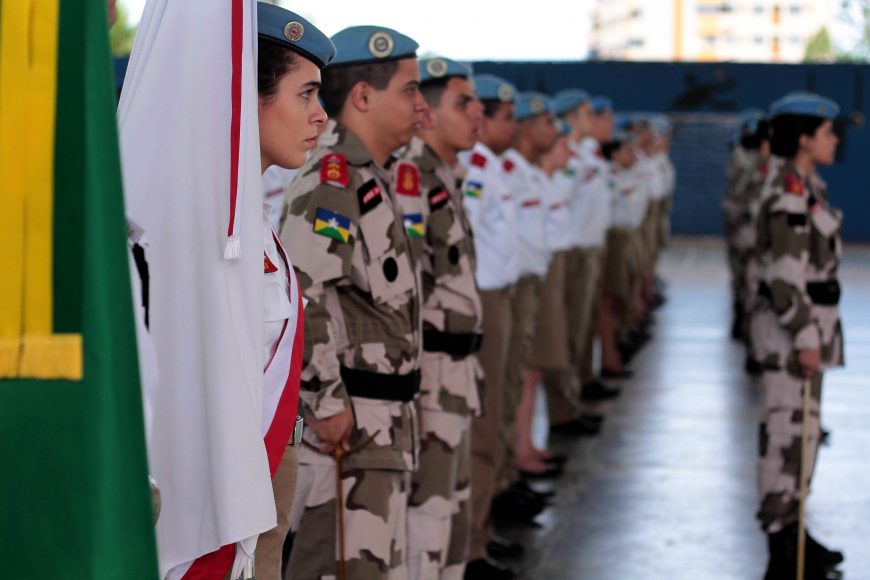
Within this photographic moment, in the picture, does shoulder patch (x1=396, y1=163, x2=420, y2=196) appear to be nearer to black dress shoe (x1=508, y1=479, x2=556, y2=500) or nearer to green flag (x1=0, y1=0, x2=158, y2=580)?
black dress shoe (x1=508, y1=479, x2=556, y2=500)

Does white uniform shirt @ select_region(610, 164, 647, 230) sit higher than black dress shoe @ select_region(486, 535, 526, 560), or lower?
higher

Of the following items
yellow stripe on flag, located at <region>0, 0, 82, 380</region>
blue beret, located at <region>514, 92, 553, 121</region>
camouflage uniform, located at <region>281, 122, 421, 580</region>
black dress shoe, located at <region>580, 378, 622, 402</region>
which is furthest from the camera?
black dress shoe, located at <region>580, 378, 622, 402</region>

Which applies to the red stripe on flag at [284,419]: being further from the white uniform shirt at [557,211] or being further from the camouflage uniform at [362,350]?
the white uniform shirt at [557,211]

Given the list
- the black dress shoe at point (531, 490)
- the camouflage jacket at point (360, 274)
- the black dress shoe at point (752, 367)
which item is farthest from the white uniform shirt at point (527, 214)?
the black dress shoe at point (752, 367)

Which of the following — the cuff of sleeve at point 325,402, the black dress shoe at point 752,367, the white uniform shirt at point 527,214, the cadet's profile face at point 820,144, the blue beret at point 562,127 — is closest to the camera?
the cuff of sleeve at point 325,402

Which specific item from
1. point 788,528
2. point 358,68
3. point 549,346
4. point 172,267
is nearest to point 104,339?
point 172,267

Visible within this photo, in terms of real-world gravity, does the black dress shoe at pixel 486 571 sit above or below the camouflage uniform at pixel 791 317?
below

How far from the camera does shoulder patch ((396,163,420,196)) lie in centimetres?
399

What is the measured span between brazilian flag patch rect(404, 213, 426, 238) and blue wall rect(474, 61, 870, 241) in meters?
16.3

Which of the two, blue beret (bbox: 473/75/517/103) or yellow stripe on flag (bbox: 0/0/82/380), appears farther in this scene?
blue beret (bbox: 473/75/517/103)

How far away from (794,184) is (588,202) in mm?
3719

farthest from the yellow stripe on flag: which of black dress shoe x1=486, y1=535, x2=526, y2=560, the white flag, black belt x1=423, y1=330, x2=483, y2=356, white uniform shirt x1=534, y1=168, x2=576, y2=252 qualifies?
white uniform shirt x1=534, y1=168, x2=576, y2=252

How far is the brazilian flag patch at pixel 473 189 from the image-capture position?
5.61 m

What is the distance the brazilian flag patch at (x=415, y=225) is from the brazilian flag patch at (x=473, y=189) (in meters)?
1.65
